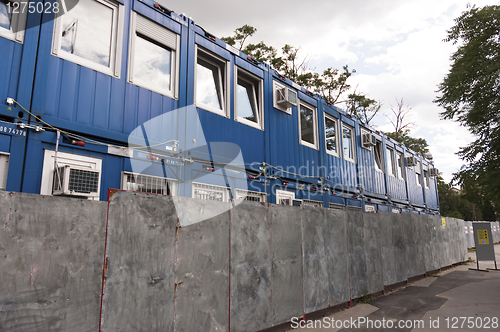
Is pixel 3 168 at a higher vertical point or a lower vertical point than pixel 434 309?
higher

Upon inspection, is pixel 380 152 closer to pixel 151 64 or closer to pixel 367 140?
pixel 367 140

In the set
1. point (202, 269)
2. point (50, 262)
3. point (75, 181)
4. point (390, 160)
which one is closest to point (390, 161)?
point (390, 160)

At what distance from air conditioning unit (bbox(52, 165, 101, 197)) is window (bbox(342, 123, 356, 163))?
9.75 meters

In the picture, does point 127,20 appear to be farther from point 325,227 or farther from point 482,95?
point 482,95

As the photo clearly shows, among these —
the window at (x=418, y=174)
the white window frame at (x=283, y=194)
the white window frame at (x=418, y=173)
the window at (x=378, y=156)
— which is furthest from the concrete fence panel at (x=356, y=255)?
the window at (x=418, y=174)

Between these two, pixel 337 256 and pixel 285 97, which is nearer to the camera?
pixel 337 256

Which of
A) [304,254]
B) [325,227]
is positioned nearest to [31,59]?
[304,254]

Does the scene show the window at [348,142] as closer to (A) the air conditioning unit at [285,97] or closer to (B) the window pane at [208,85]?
(A) the air conditioning unit at [285,97]

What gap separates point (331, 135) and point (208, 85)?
5.84 metres

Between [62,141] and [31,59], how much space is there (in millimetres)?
1202

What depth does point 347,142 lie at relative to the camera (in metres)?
12.9

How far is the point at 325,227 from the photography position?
22.6 ft

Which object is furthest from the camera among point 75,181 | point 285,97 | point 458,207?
point 458,207

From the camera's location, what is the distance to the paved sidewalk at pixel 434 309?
5.82m
